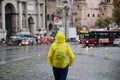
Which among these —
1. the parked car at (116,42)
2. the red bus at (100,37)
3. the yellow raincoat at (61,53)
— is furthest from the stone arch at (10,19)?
the yellow raincoat at (61,53)

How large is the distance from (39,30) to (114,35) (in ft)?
70.6

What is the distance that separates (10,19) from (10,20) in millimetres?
256

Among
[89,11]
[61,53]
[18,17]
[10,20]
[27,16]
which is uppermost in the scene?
[89,11]

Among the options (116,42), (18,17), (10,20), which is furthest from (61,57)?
(10,20)

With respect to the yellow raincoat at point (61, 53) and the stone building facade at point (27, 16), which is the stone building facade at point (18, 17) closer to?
the stone building facade at point (27, 16)

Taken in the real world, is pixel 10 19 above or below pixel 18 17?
below

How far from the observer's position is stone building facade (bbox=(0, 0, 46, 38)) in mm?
76000

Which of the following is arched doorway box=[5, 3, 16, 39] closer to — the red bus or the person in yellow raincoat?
the red bus

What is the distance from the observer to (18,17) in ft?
265

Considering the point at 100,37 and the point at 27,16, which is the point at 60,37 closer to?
the point at 100,37

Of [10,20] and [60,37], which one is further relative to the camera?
[10,20]

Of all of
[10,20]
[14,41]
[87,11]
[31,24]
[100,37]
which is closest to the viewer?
[100,37]

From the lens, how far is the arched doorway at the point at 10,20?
79.9 m

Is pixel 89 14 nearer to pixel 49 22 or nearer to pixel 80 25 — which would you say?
pixel 80 25
